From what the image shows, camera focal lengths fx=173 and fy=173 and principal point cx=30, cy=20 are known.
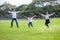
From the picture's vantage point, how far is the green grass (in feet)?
7.73

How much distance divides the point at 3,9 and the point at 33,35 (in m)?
0.56

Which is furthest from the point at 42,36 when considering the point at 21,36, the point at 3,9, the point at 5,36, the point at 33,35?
the point at 3,9

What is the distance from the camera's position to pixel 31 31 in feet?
7.83

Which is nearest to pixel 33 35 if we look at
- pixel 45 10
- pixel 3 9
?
pixel 45 10

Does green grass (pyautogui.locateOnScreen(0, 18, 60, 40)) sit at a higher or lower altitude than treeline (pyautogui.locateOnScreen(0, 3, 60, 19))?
lower

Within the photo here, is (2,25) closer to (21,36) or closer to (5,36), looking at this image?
(5,36)

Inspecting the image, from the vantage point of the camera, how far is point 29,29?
94.2 inches

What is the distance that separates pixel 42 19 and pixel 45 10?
0.14m

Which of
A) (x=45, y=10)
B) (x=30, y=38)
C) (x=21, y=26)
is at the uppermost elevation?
(x=45, y=10)

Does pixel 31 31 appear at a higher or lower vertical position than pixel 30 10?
lower

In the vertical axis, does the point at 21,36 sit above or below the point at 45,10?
below

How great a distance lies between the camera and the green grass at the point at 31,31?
7.73 feet

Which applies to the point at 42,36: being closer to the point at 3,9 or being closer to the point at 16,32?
the point at 16,32

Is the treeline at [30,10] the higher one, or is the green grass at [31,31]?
the treeline at [30,10]
